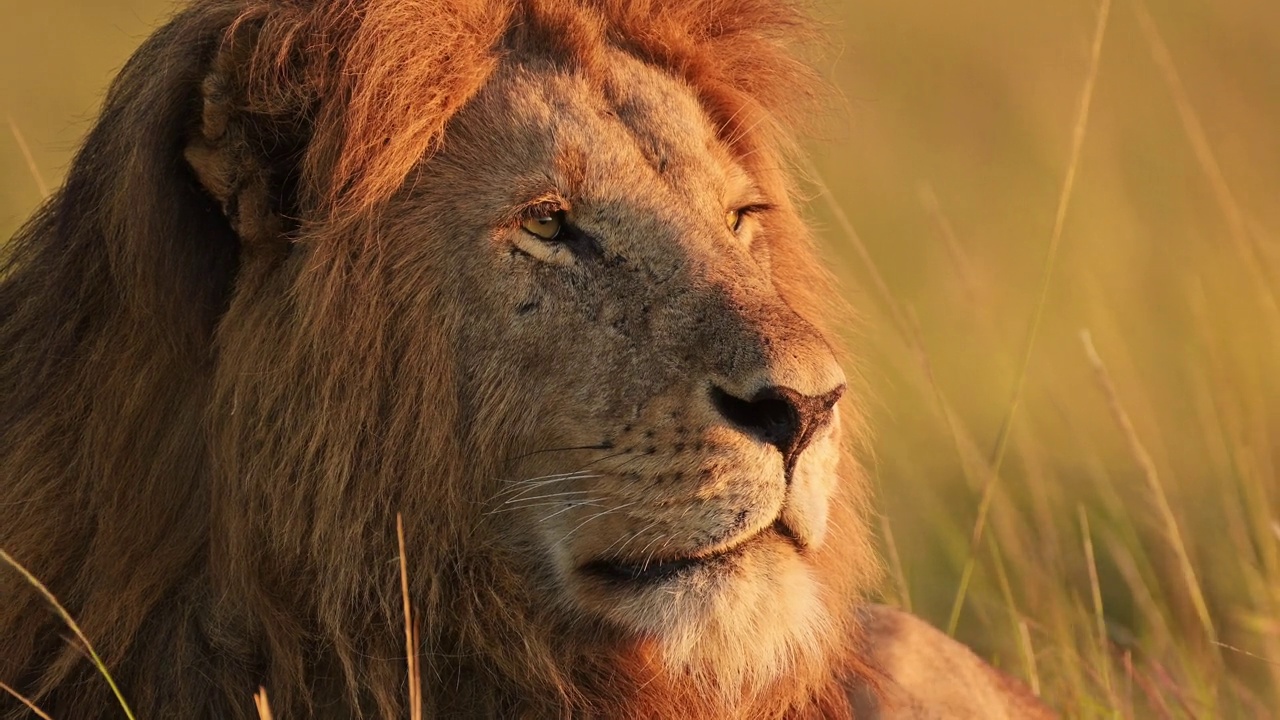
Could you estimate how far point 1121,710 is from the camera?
4.86 meters

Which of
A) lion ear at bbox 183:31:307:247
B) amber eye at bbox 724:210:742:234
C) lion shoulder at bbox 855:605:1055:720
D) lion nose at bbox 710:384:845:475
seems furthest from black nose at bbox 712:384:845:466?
lion shoulder at bbox 855:605:1055:720

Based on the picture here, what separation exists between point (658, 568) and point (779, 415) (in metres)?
0.40

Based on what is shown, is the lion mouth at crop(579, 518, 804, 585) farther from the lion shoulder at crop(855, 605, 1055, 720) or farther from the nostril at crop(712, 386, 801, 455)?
the lion shoulder at crop(855, 605, 1055, 720)

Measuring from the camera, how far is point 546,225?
151 inches

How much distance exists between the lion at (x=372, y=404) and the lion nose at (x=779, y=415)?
0.05m

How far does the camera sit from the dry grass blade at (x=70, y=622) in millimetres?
3428

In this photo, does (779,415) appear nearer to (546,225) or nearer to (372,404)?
(546,225)

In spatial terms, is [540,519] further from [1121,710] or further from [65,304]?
[1121,710]

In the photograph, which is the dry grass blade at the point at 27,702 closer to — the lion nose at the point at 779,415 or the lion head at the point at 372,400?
the lion head at the point at 372,400

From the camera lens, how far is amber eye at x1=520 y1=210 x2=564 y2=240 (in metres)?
3.80

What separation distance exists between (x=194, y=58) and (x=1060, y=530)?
6.05 m

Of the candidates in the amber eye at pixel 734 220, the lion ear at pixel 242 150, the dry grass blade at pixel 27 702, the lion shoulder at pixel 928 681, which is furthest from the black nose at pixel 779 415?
the dry grass blade at pixel 27 702

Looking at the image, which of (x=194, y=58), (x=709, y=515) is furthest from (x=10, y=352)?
(x=709, y=515)

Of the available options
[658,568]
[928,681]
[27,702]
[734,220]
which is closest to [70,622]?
[27,702]
